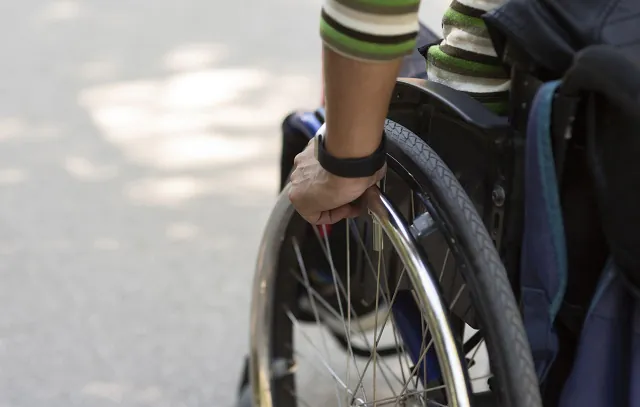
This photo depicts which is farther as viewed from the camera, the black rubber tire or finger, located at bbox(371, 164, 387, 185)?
finger, located at bbox(371, 164, 387, 185)

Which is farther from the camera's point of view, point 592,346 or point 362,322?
point 362,322


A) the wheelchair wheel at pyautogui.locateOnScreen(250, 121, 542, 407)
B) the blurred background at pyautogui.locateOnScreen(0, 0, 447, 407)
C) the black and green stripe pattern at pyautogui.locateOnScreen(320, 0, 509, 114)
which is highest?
the black and green stripe pattern at pyautogui.locateOnScreen(320, 0, 509, 114)

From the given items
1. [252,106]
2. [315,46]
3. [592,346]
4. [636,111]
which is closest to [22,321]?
[252,106]

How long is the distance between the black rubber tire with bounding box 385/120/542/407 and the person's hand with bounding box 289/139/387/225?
0.08 meters

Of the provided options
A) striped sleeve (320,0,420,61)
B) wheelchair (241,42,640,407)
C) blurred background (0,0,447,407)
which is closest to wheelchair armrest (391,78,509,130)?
wheelchair (241,42,640,407)

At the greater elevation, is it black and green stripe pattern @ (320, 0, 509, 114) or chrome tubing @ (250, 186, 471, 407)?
black and green stripe pattern @ (320, 0, 509, 114)

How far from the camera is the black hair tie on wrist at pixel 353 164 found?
0.84m

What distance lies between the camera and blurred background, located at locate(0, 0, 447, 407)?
164 centimetres

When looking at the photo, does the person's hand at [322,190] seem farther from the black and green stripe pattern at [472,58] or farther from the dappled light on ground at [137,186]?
the dappled light on ground at [137,186]

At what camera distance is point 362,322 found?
1486 mm

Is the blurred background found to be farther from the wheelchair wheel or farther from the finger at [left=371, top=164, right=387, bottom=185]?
the finger at [left=371, top=164, right=387, bottom=185]

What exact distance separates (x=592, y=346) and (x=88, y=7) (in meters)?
2.87

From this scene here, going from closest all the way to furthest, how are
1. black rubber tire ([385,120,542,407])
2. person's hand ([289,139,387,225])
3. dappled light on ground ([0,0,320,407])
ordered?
black rubber tire ([385,120,542,407]), person's hand ([289,139,387,225]), dappled light on ground ([0,0,320,407])

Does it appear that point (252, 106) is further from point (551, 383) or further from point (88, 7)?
point (551, 383)
